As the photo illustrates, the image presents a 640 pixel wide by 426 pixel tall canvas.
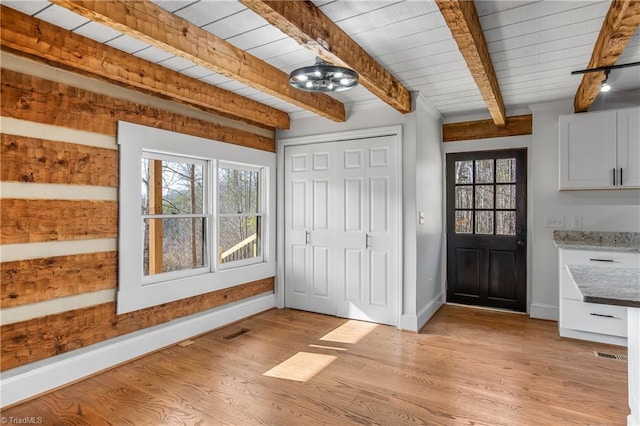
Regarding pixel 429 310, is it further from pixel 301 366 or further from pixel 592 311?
pixel 301 366

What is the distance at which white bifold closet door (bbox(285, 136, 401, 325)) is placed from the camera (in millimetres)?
3986

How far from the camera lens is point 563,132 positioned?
3.79 metres

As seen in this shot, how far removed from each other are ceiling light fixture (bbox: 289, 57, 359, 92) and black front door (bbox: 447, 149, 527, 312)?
2.75 meters

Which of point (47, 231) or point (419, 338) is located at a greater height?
point (47, 231)

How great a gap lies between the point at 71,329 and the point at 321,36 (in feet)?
8.83

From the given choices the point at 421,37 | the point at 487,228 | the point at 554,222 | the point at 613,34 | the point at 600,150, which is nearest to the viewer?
the point at 613,34

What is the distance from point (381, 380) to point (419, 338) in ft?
3.38

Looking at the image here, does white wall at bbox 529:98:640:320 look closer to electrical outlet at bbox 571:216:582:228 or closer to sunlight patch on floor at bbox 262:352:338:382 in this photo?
electrical outlet at bbox 571:216:582:228

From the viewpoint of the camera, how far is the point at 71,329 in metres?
2.67

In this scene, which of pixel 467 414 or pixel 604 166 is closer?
pixel 467 414

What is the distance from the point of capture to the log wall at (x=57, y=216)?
237cm

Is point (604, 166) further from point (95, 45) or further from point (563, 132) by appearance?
point (95, 45)

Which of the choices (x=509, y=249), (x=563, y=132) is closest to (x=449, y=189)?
(x=509, y=249)

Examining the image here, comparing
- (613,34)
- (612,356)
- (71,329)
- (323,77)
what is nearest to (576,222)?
(612,356)
